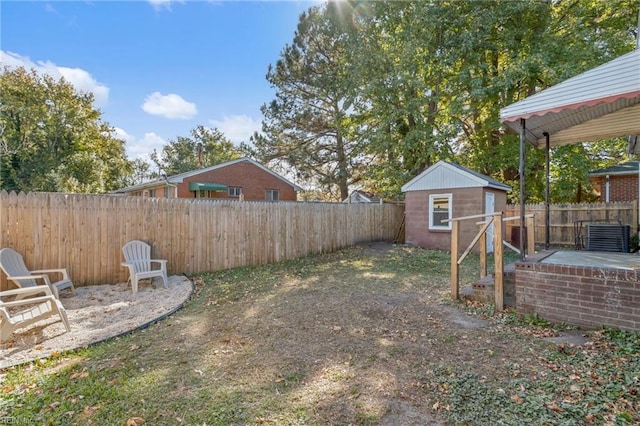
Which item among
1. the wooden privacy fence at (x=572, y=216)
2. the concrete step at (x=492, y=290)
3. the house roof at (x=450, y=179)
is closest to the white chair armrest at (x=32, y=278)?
the concrete step at (x=492, y=290)

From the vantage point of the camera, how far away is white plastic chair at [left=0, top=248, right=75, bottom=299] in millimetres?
4547

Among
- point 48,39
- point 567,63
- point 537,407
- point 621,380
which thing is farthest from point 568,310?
point 48,39

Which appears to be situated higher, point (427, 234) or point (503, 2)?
point (503, 2)

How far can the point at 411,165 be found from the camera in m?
15.5

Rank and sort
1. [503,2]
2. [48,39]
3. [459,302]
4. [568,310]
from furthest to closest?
[503,2]
[48,39]
[459,302]
[568,310]

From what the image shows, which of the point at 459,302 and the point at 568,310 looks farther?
the point at 459,302

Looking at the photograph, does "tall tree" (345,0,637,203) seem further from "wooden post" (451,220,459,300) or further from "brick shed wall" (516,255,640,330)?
"brick shed wall" (516,255,640,330)

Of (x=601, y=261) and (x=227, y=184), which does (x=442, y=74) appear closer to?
(x=601, y=261)

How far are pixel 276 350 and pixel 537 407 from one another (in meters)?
2.34

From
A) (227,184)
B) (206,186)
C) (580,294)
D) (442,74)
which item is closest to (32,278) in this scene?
(580,294)

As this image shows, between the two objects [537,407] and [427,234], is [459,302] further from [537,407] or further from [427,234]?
[427,234]

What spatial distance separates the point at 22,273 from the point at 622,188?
2079 cm

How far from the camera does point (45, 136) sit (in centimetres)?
2012

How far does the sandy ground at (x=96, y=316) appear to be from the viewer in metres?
3.38
